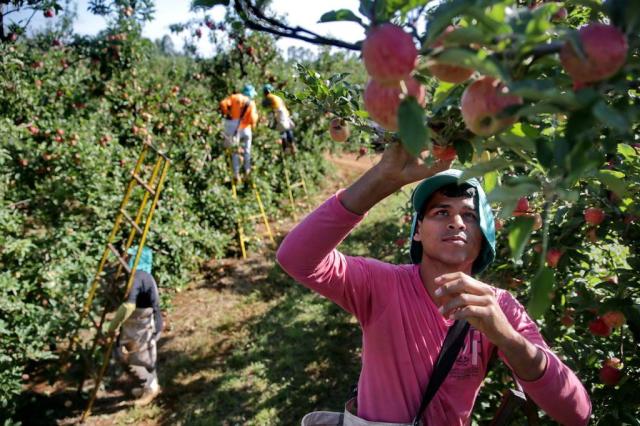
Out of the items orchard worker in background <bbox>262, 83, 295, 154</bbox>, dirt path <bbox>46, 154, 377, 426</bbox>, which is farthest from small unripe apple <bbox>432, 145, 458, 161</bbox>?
orchard worker in background <bbox>262, 83, 295, 154</bbox>

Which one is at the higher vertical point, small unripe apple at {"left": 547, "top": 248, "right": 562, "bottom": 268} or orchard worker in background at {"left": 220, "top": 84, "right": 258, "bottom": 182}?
orchard worker in background at {"left": 220, "top": 84, "right": 258, "bottom": 182}

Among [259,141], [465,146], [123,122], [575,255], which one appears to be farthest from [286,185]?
[465,146]

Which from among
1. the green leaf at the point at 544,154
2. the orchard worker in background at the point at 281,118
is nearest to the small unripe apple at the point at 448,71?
the green leaf at the point at 544,154

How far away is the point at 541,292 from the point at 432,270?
87 cm

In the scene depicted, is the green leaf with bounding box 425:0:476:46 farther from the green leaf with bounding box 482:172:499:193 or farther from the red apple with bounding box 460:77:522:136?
the green leaf with bounding box 482:172:499:193

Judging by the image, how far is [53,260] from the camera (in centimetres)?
378

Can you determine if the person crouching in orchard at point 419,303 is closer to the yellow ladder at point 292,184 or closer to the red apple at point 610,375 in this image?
the red apple at point 610,375

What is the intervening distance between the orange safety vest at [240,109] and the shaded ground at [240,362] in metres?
2.12

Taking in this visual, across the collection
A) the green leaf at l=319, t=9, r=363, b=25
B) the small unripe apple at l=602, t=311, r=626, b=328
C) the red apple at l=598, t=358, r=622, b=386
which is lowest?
the red apple at l=598, t=358, r=622, b=386

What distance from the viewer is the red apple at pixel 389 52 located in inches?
20.6

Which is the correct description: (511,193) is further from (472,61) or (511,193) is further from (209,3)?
(209,3)

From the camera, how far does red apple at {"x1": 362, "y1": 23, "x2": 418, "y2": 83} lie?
52cm

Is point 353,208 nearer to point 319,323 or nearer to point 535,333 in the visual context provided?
point 535,333

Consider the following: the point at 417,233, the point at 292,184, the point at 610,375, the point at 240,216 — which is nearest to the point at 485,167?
the point at 417,233
